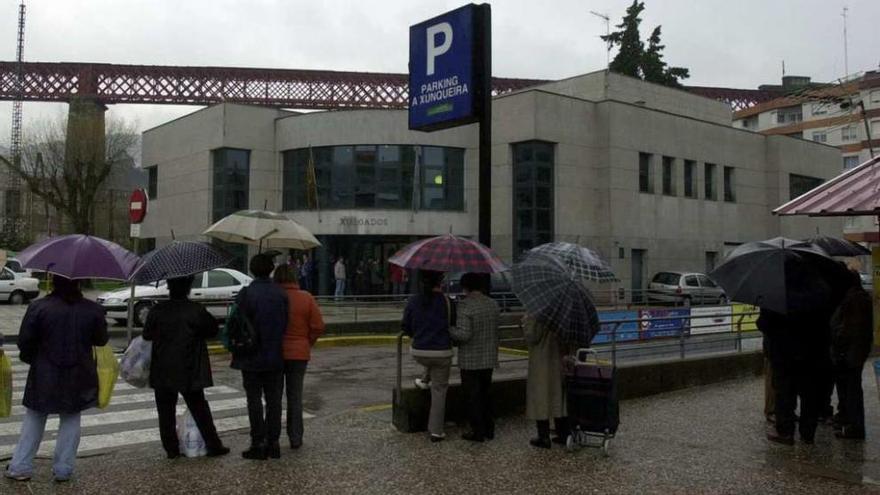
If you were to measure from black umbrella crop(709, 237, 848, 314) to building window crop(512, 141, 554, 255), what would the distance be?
80.8ft

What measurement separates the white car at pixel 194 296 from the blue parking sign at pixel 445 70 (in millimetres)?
7965

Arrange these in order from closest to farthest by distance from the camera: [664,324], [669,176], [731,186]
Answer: [664,324] → [669,176] → [731,186]

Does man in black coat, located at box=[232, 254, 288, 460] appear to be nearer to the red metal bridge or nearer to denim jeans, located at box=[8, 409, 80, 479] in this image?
denim jeans, located at box=[8, 409, 80, 479]

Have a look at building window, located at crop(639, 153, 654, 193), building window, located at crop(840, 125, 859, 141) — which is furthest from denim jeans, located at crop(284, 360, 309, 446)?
building window, located at crop(840, 125, 859, 141)

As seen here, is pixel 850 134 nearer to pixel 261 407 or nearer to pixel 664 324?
pixel 664 324

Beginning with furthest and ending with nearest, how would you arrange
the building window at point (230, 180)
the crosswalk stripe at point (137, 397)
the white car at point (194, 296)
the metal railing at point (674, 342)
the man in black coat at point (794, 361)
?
the building window at point (230, 180)
the white car at point (194, 296)
the metal railing at point (674, 342)
the crosswalk stripe at point (137, 397)
the man in black coat at point (794, 361)

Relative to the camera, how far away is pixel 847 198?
640 cm

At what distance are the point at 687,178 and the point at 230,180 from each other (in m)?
21.4

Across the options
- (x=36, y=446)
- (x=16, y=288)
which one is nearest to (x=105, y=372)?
(x=36, y=446)

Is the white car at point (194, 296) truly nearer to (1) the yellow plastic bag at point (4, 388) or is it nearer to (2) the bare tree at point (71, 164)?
(1) the yellow plastic bag at point (4, 388)

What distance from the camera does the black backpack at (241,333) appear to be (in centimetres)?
632

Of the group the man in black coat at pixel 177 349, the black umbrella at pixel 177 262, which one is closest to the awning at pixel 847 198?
the black umbrella at pixel 177 262

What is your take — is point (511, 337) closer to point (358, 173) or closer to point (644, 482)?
point (644, 482)

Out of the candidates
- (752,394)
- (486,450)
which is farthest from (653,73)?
(486,450)
